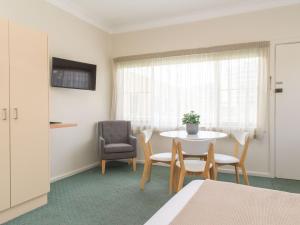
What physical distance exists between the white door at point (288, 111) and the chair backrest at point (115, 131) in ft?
8.47

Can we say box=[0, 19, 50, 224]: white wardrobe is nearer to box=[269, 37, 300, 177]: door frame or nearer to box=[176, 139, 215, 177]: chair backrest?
box=[176, 139, 215, 177]: chair backrest

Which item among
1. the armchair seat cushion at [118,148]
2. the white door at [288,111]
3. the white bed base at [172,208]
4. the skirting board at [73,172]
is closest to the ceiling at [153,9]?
the white door at [288,111]

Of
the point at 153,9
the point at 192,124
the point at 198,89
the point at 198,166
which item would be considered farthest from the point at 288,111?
the point at 153,9

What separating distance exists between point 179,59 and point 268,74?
152cm

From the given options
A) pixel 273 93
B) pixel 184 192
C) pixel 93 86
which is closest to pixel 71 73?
pixel 93 86

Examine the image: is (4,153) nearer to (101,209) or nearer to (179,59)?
(101,209)

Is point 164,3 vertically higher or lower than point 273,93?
higher

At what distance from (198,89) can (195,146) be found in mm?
1704

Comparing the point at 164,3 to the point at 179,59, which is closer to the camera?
the point at 164,3

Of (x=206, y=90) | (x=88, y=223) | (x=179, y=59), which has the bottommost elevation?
(x=88, y=223)

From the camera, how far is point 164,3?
12.6ft

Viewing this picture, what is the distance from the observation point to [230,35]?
4023 millimetres

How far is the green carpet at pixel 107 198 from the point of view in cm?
244

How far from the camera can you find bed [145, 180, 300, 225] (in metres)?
1.15
